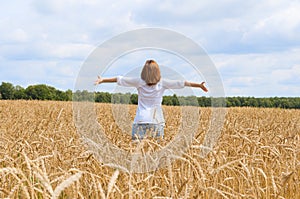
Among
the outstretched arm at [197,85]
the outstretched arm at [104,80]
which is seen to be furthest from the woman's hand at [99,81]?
the outstretched arm at [197,85]

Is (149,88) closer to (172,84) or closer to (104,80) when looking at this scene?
(172,84)

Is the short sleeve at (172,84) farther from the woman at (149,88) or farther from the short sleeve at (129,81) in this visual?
the short sleeve at (129,81)

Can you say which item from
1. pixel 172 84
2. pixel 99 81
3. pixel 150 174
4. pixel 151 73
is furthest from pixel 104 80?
pixel 150 174

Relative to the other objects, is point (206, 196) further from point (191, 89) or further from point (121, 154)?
point (191, 89)

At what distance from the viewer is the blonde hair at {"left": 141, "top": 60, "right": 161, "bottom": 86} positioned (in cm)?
596

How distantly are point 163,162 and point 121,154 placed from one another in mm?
424

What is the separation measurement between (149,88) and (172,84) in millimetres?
375

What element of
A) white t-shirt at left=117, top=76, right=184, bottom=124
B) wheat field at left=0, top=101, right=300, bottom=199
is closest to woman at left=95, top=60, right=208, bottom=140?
white t-shirt at left=117, top=76, right=184, bottom=124

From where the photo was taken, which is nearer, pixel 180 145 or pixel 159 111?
pixel 180 145

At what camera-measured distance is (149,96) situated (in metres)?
6.23

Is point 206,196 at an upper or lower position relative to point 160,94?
lower

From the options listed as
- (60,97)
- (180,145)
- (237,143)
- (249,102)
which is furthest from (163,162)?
(60,97)

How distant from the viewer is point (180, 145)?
192 inches

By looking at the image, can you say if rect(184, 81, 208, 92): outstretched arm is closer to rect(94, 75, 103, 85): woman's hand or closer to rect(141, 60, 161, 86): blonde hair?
rect(141, 60, 161, 86): blonde hair
